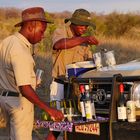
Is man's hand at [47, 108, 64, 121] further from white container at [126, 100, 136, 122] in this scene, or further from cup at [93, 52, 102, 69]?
cup at [93, 52, 102, 69]

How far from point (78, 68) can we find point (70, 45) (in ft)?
1.37

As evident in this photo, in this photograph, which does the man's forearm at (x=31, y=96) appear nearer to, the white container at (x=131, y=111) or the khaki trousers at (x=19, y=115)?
the khaki trousers at (x=19, y=115)

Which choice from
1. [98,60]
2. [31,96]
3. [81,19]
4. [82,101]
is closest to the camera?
[31,96]

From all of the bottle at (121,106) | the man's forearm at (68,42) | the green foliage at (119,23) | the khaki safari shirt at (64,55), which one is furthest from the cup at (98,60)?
the green foliage at (119,23)

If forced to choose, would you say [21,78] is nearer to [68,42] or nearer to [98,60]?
[98,60]

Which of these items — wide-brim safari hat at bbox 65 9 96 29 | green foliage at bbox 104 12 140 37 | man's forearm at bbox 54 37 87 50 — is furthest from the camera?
green foliage at bbox 104 12 140 37

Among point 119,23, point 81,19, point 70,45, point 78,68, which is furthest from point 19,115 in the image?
point 119,23

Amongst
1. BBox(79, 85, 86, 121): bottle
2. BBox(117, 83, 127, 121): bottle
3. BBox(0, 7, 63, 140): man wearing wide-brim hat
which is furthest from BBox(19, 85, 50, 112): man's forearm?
BBox(117, 83, 127, 121): bottle

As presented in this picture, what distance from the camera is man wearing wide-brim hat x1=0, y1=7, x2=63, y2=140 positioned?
17.3ft

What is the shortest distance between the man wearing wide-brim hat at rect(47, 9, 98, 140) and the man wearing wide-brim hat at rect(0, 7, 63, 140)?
3.44ft

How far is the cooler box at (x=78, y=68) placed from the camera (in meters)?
6.30

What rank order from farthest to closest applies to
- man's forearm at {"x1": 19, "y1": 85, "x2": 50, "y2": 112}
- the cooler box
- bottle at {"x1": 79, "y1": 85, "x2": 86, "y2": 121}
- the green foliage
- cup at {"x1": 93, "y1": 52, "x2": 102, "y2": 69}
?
the green foliage
the cooler box
cup at {"x1": 93, "y1": 52, "x2": 102, "y2": 69}
bottle at {"x1": 79, "y1": 85, "x2": 86, "y2": 121}
man's forearm at {"x1": 19, "y1": 85, "x2": 50, "y2": 112}

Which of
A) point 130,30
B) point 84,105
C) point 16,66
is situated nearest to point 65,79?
point 84,105

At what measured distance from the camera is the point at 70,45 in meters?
6.63
